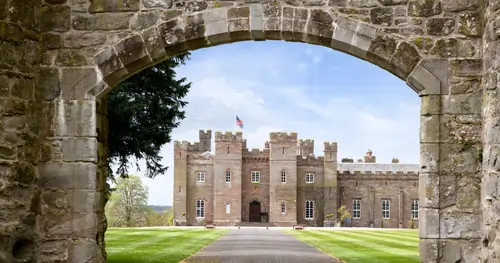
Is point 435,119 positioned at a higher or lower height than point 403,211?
higher

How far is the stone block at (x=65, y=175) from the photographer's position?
24.8ft

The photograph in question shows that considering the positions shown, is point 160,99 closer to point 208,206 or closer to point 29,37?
point 29,37

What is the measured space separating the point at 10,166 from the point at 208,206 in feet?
215

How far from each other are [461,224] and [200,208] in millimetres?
65701

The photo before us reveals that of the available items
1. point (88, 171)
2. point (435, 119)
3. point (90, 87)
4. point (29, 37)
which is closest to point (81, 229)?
point (88, 171)

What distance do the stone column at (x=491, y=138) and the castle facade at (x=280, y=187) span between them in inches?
2490

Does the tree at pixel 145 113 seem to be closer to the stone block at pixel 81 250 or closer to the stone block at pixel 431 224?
the stone block at pixel 81 250

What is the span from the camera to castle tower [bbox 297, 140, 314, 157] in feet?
247

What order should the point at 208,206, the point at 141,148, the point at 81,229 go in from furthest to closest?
the point at 208,206
the point at 141,148
the point at 81,229

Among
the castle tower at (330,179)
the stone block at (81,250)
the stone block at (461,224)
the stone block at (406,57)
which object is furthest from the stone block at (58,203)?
the castle tower at (330,179)

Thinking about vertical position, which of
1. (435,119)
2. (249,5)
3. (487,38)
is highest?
(249,5)

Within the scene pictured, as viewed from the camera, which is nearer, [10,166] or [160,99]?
[10,166]

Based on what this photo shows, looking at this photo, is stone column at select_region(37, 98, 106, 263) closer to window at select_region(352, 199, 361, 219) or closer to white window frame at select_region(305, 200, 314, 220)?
white window frame at select_region(305, 200, 314, 220)

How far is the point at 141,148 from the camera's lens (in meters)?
13.9
